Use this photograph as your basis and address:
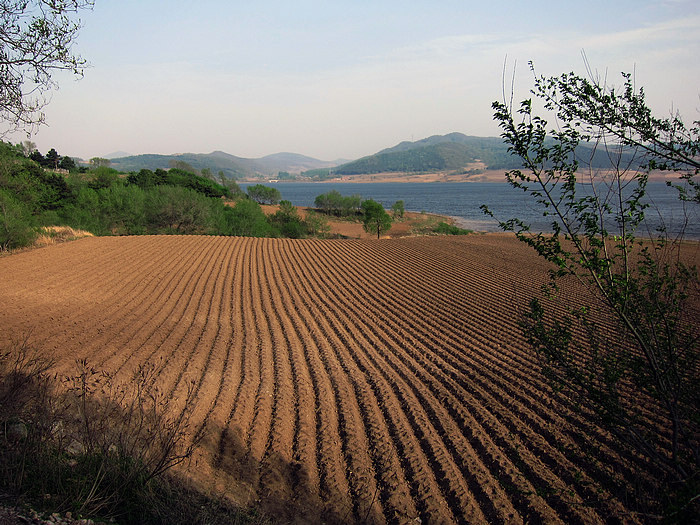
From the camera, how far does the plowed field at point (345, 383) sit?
5.38 meters

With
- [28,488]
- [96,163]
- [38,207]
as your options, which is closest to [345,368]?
[28,488]

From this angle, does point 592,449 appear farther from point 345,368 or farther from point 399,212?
point 399,212

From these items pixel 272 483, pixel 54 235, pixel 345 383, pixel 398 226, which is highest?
pixel 54 235

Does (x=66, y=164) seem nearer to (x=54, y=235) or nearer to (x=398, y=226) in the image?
(x=54, y=235)

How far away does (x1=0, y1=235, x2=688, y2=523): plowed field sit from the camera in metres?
5.38

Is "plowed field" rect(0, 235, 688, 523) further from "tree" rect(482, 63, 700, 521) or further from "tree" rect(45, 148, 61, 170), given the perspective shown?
"tree" rect(45, 148, 61, 170)

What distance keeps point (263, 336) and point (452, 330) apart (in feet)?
20.3

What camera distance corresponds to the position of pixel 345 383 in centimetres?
885

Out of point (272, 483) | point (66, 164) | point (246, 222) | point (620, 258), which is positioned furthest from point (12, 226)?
point (66, 164)

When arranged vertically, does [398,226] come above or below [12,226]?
below

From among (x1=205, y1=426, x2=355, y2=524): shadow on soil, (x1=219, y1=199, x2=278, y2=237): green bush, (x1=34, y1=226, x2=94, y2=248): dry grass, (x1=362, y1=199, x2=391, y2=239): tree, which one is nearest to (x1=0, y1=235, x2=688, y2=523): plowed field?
(x1=205, y1=426, x2=355, y2=524): shadow on soil

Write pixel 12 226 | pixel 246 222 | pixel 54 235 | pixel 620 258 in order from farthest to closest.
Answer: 1. pixel 246 222
2. pixel 54 235
3. pixel 12 226
4. pixel 620 258

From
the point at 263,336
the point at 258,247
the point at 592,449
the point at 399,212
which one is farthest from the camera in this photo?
the point at 399,212

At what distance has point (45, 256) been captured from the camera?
21.5 metres
